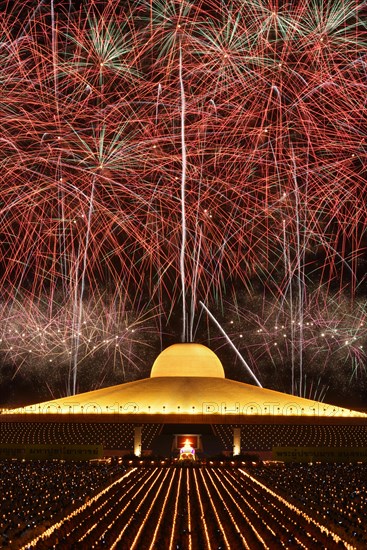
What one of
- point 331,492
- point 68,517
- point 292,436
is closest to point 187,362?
point 292,436

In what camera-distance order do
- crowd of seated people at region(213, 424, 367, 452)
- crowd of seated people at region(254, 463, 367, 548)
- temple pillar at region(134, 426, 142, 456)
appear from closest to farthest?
crowd of seated people at region(254, 463, 367, 548), crowd of seated people at region(213, 424, 367, 452), temple pillar at region(134, 426, 142, 456)

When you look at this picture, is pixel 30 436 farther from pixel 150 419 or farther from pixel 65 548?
pixel 65 548

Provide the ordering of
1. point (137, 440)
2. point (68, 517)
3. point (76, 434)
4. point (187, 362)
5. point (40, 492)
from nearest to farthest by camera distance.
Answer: point (68, 517) < point (40, 492) < point (76, 434) < point (137, 440) < point (187, 362)

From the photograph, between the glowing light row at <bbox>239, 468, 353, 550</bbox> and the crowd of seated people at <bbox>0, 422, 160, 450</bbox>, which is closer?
the glowing light row at <bbox>239, 468, 353, 550</bbox>

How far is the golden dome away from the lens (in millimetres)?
82750

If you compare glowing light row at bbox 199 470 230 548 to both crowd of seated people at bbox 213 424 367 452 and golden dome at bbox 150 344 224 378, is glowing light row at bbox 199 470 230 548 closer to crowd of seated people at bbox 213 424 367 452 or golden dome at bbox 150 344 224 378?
crowd of seated people at bbox 213 424 367 452

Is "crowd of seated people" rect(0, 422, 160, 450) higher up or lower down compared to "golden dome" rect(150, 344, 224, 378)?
lower down

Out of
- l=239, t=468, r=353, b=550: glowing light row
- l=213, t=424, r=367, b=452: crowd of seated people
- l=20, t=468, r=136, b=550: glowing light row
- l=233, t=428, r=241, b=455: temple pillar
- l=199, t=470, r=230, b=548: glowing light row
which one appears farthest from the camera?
l=233, t=428, r=241, b=455: temple pillar

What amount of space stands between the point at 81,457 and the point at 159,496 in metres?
29.7

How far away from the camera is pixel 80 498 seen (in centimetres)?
3703

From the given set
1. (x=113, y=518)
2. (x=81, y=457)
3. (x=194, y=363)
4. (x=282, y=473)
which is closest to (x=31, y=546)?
(x=113, y=518)

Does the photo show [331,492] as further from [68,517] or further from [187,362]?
[187,362]

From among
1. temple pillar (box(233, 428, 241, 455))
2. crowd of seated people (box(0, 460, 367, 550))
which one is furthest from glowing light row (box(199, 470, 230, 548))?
temple pillar (box(233, 428, 241, 455))

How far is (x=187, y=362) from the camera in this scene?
273ft
